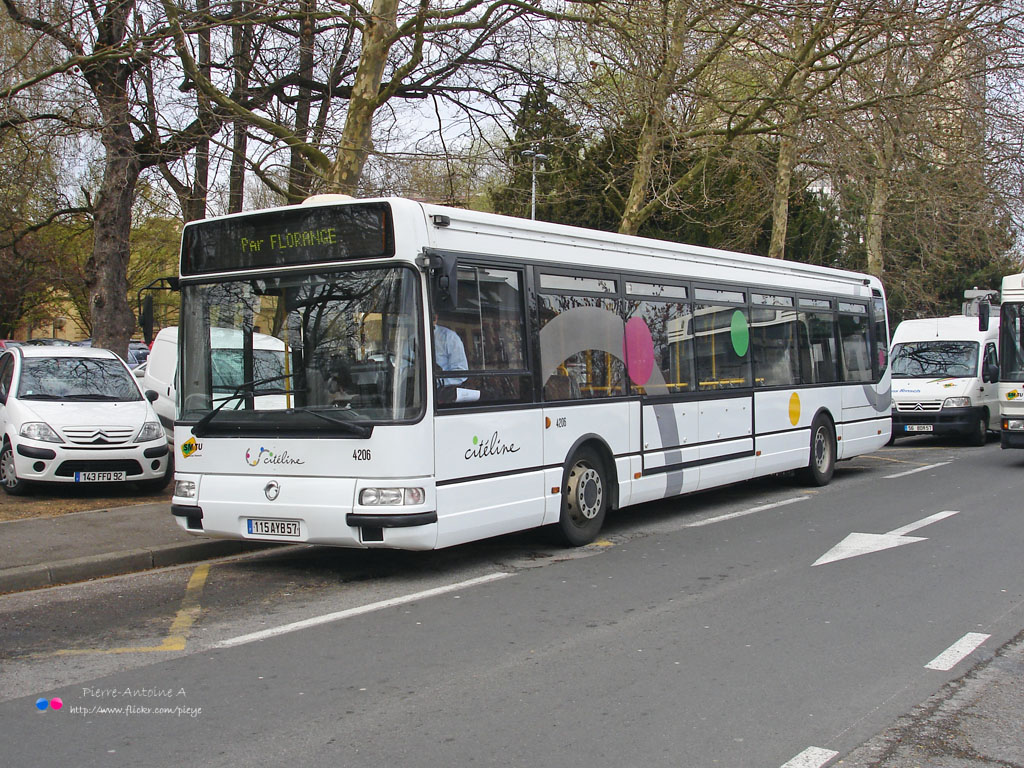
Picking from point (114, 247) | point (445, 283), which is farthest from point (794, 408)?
point (114, 247)

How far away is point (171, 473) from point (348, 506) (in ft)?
22.1

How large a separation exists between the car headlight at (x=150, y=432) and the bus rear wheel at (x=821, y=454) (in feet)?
27.6

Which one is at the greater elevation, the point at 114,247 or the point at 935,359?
the point at 114,247

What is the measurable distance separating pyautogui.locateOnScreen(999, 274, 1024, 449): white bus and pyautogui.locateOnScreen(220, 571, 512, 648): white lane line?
10672 millimetres

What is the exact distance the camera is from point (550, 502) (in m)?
9.09

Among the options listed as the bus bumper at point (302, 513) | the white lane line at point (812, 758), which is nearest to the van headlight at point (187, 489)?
the bus bumper at point (302, 513)

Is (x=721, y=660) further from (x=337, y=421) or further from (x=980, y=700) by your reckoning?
(x=337, y=421)

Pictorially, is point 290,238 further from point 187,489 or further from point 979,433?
point 979,433

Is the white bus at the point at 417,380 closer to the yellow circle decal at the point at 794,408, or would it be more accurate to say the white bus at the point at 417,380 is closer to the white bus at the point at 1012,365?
the yellow circle decal at the point at 794,408

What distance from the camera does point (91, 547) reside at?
9.22m

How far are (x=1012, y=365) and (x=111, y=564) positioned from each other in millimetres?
13393

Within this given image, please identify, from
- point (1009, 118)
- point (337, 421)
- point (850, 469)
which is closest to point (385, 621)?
point (337, 421)

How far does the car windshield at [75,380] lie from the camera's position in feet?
42.1

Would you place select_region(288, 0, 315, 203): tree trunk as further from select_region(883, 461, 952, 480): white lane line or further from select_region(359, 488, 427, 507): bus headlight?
select_region(883, 461, 952, 480): white lane line
